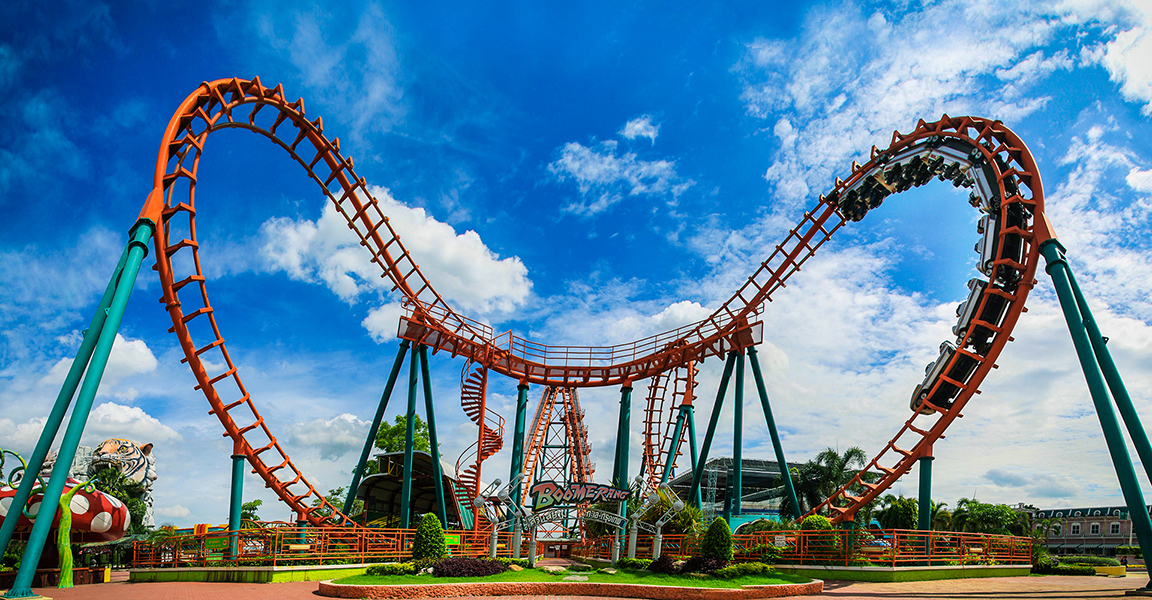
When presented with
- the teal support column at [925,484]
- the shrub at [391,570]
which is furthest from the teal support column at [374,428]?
the teal support column at [925,484]

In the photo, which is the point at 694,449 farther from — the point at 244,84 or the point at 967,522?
the point at 967,522

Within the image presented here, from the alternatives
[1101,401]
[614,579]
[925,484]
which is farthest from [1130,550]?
[614,579]

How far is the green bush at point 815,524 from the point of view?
21.3 meters

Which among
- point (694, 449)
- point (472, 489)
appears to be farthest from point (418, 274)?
point (694, 449)

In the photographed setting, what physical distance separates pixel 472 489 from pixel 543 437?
449 cm

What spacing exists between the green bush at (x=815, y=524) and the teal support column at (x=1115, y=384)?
27.9 feet

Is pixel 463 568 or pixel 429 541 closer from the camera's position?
pixel 463 568

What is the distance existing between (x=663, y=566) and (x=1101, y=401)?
37.1 ft

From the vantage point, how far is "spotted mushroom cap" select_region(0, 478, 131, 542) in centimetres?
1997

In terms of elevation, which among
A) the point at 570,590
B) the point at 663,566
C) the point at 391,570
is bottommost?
the point at 391,570

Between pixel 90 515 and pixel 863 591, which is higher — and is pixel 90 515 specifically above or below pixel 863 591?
above

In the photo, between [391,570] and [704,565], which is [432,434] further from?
[704,565]

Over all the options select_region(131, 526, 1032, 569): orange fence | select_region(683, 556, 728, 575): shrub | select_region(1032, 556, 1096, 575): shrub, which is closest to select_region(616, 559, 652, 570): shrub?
select_region(683, 556, 728, 575): shrub

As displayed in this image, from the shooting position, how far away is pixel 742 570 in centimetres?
1825
